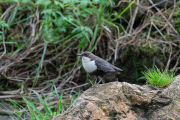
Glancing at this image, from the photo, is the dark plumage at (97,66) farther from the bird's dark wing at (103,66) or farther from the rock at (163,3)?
the rock at (163,3)

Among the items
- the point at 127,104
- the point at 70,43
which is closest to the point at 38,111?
the point at 127,104

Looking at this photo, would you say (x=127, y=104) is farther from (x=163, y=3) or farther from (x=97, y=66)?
(x=163, y=3)

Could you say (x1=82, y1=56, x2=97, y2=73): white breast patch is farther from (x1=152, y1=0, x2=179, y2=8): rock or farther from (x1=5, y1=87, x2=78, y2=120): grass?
(x1=152, y1=0, x2=179, y2=8): rock

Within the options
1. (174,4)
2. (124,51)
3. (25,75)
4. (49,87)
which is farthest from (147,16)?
(25,75)

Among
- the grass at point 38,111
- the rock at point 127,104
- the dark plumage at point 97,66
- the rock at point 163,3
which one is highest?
the rock at point 163,3

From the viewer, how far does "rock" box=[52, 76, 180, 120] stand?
2.10 meters

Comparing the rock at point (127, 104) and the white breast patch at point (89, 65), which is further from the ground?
the white breast patch at point (89, 65)

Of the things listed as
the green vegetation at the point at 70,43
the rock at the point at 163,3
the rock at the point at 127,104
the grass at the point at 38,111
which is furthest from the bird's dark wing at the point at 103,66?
the rock at the point at 163,3

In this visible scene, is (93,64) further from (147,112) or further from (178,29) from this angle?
(178,29)

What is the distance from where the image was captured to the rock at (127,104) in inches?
82.6

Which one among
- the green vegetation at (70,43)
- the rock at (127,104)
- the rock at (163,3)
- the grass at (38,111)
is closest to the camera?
the rock at (127,104)

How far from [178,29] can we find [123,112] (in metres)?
3.46

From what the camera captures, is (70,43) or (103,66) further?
(70,43)

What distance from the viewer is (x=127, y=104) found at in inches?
91.6
